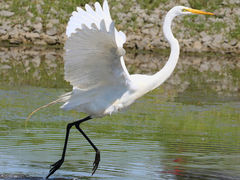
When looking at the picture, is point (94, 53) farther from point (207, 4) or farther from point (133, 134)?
point (207, 4)

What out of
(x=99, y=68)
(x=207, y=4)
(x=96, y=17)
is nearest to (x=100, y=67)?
(x=99, y=68)

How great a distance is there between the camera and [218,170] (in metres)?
9.12

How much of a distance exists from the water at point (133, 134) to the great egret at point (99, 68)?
2.43ft

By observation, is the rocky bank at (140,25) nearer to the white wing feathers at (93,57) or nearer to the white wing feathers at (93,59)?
the white wing feathers at (93,57)

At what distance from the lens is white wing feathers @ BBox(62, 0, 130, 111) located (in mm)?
7504

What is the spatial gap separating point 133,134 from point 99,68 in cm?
372

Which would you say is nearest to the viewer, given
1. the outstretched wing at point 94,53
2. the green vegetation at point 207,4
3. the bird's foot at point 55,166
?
the outstretched wing at point 94,53

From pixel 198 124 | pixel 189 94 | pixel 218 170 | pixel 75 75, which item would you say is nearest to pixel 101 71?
pixel 75 75

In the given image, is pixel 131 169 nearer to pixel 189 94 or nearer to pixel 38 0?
pixel 189 94

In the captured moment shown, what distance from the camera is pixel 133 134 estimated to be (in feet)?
38.0

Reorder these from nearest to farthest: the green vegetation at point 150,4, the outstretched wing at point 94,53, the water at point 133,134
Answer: the outstretched wing at point 94,53, the water at point 133,134, the green vegetation at point 150,4

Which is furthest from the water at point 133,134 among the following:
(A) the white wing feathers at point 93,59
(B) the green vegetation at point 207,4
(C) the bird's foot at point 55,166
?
(B) the green vegetation at point 207,4

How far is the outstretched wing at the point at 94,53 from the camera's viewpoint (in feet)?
24.5

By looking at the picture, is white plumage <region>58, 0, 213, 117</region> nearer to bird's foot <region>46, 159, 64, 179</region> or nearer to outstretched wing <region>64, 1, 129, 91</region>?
outstretched wing <region>64, 1, 129, 91</region>
